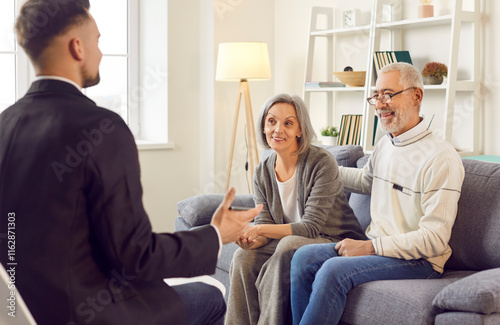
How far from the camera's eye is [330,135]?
423 centimetres

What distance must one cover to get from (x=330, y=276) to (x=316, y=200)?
1.43 ft

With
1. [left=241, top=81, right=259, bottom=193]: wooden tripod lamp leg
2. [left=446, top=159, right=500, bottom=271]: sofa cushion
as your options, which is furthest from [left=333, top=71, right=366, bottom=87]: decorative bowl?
[left=446, top=159, right=500, bottom=271]: sofa cushion

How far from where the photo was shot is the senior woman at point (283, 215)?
252 centimetres

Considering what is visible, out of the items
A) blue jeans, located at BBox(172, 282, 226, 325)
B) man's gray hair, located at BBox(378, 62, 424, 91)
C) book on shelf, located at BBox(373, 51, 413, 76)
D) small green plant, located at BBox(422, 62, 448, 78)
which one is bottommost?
blue jeans, located at BBox(172, 282, 226, 325)

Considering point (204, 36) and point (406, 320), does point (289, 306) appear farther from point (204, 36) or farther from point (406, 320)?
point (204, 36)

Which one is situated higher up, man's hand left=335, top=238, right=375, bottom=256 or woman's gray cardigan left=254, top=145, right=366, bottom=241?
woman's gray cardigan left=254, top=145, right=366, bottom=241

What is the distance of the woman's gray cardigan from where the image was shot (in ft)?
8.54

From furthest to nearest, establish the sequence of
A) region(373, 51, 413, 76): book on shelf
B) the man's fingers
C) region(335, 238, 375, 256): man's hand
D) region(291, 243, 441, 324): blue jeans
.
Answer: region(373, 51, 413, 76): book on shelf → region(335, 238, 375, 256): man's hand → region(291, 243, 441, 324): blue jeans → the man's fingers

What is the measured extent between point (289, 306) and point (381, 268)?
0.44 metres

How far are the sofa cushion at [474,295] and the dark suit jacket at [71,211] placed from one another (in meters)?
1.04

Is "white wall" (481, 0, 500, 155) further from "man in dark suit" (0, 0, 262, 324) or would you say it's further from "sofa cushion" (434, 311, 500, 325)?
"man in dark suit" (0, 0, 262, 324)

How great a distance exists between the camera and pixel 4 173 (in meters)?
1.41

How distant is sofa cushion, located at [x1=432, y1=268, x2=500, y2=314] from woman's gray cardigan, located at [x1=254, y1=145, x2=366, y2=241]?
2.23ft

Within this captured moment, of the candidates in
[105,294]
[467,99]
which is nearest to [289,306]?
[105,294]
